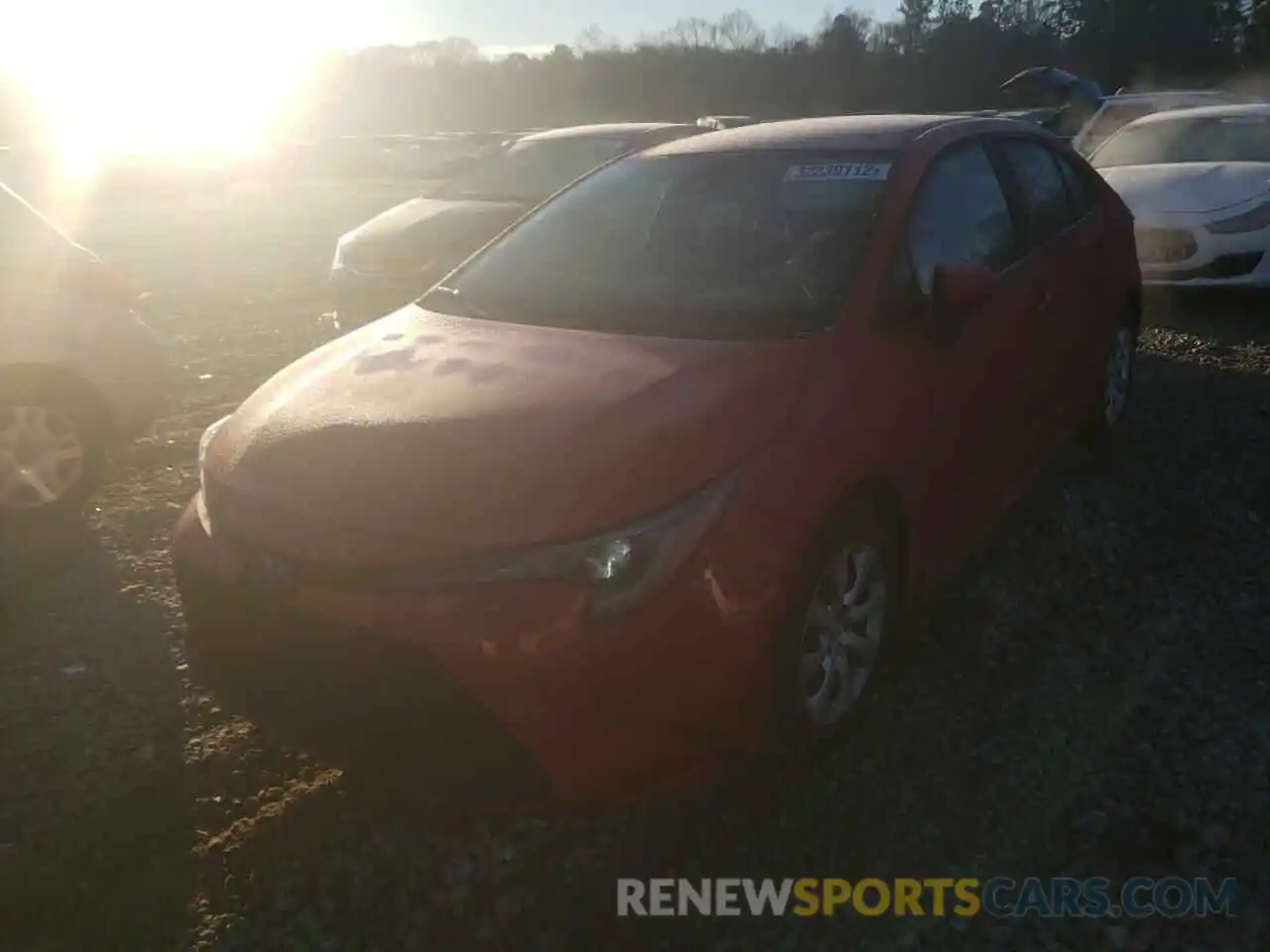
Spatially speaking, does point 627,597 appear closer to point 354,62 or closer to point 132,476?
point 132,476

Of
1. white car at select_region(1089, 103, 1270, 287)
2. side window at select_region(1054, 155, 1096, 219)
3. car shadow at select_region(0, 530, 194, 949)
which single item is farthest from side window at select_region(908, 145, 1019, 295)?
white car at select_region(1089, 103, 1270, 287)

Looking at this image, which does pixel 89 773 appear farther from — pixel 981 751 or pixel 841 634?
pixel 981 751

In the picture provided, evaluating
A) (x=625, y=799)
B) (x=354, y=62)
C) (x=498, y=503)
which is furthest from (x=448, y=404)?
(x=354, y=62)

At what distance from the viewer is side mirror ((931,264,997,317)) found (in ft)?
11.0

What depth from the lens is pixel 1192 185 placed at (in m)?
8.38

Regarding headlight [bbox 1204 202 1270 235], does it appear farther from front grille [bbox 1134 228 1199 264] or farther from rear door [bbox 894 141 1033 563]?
rear door [bbox 894 141 1033 563]

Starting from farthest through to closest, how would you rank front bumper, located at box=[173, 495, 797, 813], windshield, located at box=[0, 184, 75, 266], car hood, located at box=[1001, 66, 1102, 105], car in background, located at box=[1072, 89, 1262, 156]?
car hood, located at box=[1001, 66, 1102, 105] → car in background, located at box=[1072, 89, 1262, 156] → windshield, located at box=[0, 184, 75, 266] → front bumper, located at box=[173, 495, 797, 813]

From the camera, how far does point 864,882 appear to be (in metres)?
2.72

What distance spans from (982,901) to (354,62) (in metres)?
54.7

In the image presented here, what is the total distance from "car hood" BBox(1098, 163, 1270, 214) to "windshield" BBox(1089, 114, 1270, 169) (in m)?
0.51

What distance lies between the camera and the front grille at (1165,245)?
8086mm

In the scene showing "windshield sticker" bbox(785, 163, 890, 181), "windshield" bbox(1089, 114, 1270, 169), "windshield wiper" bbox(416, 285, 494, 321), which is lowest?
"windshield" bbox(1089, 114, 1270, 169)

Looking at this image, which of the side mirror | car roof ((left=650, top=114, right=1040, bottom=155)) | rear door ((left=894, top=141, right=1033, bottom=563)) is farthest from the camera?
car roof ((left=650, top=114, right=1040, bottom=155))

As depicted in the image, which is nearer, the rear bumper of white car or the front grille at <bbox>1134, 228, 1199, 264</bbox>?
the rear bumper of white car
